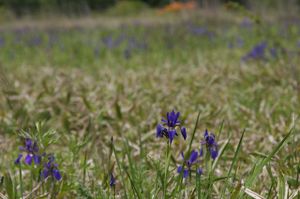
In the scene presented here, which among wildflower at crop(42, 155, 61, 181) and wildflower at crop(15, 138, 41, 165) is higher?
wildflower at crop(15, 138, 41, 165)

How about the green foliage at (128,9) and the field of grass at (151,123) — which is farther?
the green foliage at (128,9)

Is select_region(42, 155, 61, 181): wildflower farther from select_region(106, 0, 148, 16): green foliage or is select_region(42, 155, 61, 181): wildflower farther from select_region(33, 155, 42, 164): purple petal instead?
select_region(106, 0, 148, 16): green foliage

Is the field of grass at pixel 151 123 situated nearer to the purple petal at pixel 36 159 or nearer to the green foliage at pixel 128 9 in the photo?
the purple petal at pixel 36 159

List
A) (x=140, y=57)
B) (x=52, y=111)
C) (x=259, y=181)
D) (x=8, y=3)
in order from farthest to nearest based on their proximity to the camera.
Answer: (x=8, y=3) < (x=140, y=57) < (x=52, y=111) < (x=259, y=181)

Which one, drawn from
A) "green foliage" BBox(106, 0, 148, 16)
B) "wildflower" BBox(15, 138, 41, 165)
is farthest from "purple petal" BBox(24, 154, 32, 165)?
"green foliage" BBox(106, 0, 148, 16)

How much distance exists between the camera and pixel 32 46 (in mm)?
7715

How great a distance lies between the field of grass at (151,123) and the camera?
4.89ft

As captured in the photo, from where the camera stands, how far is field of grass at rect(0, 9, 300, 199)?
1489mm

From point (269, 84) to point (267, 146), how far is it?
1.68m

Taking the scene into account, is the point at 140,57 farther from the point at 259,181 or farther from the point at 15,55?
the point at 259,181

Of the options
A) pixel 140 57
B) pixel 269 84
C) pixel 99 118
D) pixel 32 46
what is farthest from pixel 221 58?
pixel 32 46

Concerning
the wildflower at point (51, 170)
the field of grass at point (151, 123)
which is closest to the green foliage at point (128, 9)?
the field of grass at point (151, 123)

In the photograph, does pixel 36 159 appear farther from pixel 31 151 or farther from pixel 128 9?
pixel 128 9

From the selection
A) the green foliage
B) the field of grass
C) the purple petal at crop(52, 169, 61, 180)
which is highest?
the purple petal at crop(52, 169, 61, 180)
